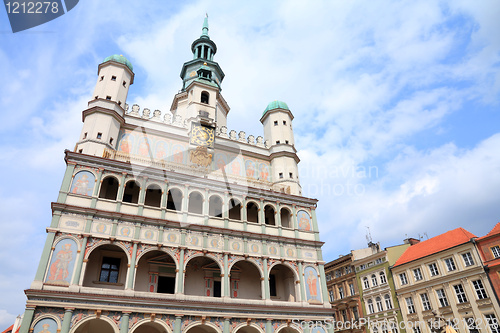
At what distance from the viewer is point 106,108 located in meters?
27.3

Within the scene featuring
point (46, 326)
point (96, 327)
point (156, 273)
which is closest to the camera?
point (46, 326)

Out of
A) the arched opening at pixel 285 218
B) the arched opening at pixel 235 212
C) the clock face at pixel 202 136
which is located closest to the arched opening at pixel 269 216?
the arched opening at pixel 285 218

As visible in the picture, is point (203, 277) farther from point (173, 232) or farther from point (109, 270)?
point (109, 270)

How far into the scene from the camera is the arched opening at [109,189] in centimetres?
2505

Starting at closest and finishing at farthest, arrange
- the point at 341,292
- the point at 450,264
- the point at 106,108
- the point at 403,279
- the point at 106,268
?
the point at 106,268 → the point at 106,108 → the point at 450,264 → the point at 403,279 → the point at 341,292

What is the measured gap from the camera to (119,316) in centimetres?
1981

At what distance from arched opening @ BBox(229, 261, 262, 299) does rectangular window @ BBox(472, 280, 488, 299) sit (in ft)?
66.1

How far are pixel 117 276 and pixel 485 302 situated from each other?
100ft

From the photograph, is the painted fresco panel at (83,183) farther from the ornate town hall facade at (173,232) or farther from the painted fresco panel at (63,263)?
the painted fresco panel at (63,263)

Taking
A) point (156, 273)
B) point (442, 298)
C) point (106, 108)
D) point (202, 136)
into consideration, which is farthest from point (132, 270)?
point (442, 298)

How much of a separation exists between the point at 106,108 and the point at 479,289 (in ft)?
118

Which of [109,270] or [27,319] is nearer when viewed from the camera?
[27,319]

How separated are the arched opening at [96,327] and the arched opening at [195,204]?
9.60 meters

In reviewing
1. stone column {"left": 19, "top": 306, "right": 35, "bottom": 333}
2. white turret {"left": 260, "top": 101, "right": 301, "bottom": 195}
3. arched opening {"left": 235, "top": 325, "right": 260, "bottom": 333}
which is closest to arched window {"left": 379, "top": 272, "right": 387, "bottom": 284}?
white turret {"left": 260, "top": 101, "right": 301, "bottom": 195}
